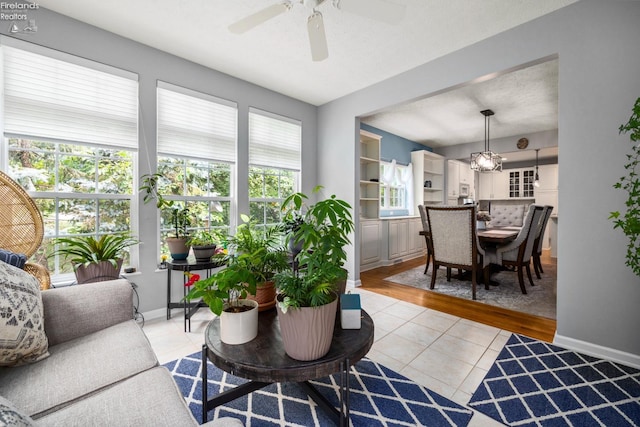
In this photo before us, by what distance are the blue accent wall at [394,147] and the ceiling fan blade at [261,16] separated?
3556mm

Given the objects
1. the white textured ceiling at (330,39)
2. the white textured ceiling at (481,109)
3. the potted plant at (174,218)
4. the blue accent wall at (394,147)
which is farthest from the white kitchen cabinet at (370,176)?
the potted plant at (174,218)

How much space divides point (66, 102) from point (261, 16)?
191 centimetres

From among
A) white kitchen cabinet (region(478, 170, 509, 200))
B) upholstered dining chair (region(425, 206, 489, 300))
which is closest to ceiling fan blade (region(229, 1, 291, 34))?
upholstered dining chair (region(425, 206, 489, 300))

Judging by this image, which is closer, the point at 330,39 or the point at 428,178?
the point at 330,39

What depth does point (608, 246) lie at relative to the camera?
203cm

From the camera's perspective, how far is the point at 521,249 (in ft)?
11.4

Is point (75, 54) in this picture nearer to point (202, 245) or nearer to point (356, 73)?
point (202, 245)

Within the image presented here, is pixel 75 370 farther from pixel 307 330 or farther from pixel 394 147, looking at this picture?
pixel 394 147

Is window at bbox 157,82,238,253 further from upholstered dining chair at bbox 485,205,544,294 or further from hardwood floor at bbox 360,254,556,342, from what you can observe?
upholstered dining chair at bbox 485,205,544,294

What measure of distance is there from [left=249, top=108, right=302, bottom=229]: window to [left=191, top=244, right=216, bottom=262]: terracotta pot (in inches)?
41.5

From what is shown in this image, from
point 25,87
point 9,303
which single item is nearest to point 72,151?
point 25,87

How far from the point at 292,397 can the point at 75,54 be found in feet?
10.6

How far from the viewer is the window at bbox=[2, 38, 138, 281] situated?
217cm

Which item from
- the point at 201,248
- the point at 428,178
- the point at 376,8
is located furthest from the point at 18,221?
the point at 428,178
